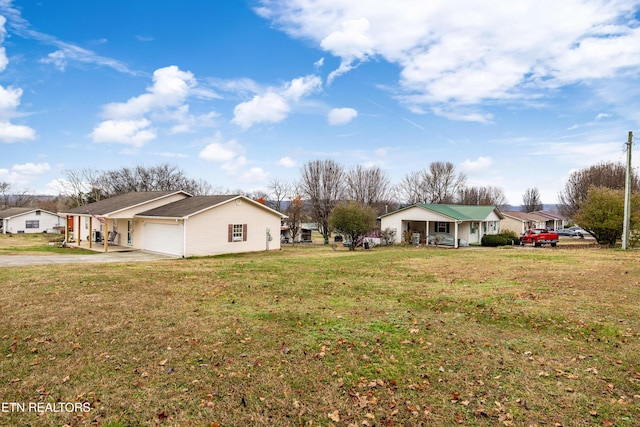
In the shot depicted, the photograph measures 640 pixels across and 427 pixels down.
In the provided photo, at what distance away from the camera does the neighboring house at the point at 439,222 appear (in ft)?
105

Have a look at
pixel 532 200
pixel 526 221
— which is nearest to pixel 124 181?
pixel 526 221

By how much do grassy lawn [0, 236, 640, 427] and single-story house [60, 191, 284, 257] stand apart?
10620 mm

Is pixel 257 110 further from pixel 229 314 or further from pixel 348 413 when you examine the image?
pixel 348 413

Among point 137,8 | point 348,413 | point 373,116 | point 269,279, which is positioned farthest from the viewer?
point 373,116

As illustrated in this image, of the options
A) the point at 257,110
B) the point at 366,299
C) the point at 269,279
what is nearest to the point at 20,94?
the point at 257,110

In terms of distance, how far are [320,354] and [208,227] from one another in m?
17.3

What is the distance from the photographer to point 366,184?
5222 cm

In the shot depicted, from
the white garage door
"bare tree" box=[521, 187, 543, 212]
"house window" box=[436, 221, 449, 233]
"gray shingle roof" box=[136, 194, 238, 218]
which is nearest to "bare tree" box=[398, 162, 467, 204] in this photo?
"house window" box=[436, 221, 449, 233]

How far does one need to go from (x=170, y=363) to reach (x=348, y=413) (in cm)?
280

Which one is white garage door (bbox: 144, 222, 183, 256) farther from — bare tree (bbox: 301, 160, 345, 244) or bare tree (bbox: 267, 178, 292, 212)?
bare tree (bbox: 267, 178, 292, 212)

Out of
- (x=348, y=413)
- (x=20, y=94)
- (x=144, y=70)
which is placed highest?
(x=144, y=70)

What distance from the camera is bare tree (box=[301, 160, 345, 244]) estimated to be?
46.6 meters

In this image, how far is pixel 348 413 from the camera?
3988mm

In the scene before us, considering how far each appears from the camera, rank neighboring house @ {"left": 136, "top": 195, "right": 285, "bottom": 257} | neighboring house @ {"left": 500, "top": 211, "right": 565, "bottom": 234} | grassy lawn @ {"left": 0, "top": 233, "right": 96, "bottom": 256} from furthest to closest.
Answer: neighboring house @ {"left": 500, "top": 211, "right": 565, "bottom": 234} < grassy lawn @ {"left": 0, "top": 233, "right": 96, "bottom": 256} < neighboring house @ {"left": 136, "top": 195, "right": 285, "bottom": 257}
